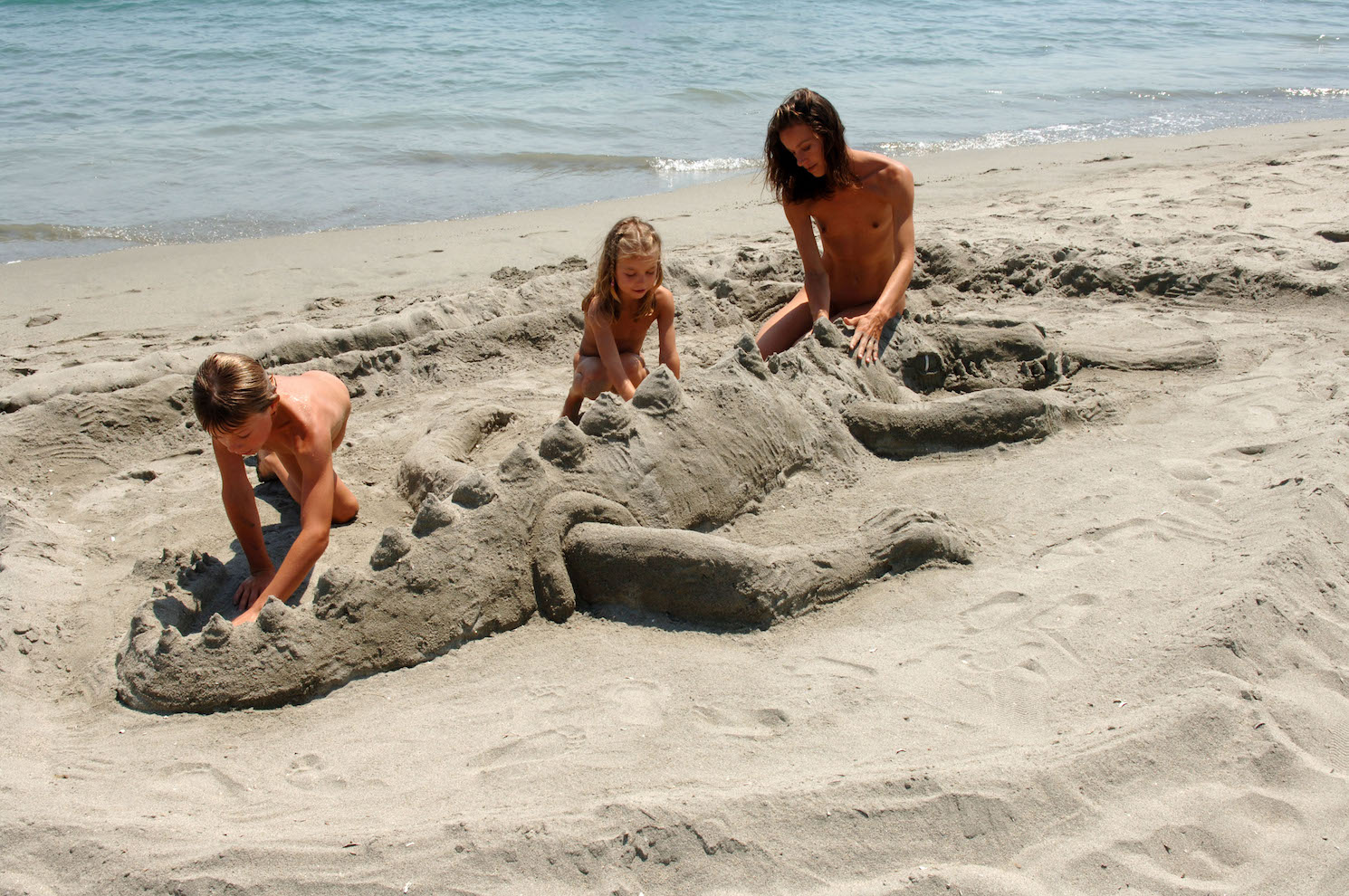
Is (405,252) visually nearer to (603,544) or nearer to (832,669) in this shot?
(603,544)

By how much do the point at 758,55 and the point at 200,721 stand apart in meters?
15.1

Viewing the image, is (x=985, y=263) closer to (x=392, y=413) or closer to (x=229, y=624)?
(x=392, y=413)

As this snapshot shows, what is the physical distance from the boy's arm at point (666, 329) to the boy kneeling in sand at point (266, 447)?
1420 millimetres

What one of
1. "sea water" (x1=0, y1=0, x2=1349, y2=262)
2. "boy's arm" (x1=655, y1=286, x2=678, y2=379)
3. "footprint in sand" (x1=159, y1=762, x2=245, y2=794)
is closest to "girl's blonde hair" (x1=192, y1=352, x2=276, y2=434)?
"footprint in sand" (x1=159, y1=762, x2=245, y2=794)

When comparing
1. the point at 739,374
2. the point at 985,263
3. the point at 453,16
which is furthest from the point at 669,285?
the point at 453,16

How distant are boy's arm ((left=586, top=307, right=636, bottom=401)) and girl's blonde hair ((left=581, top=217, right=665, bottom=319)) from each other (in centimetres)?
4

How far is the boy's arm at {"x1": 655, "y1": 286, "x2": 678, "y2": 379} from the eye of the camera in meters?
4.33

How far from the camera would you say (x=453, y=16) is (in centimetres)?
1744

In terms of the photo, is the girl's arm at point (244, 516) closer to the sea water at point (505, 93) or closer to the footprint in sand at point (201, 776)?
the footprint in sand at point (201, 776)

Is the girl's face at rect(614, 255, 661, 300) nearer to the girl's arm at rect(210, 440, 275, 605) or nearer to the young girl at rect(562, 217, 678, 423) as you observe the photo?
the young girl at rect(562, 217, 678, 423)

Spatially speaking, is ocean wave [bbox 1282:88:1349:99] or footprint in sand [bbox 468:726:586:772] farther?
ocean wave [bbox 1282:88:1349:99]

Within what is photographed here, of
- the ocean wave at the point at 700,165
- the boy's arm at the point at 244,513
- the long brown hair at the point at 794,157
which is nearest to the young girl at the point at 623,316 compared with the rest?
the long brown hair at the point at 794,157

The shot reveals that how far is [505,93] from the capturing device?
41.8 feet

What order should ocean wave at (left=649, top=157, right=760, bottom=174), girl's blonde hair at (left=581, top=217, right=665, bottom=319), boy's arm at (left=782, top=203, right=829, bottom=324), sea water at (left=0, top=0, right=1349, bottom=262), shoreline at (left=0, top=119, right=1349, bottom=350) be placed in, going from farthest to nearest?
1. ocean wave at (left=649, top=157, right=760, bottom=174)
2. sea water at (left=0, top=0, right=1349, bottom=262)
3. shoreline at (left=0, top=119, right=1349, bottom=350)
4. boy's arm at (left=782, top=203, right=829, bottom=324)
5. girl's blonde hair at (left=581, top=217, right=665, bottom=319)
